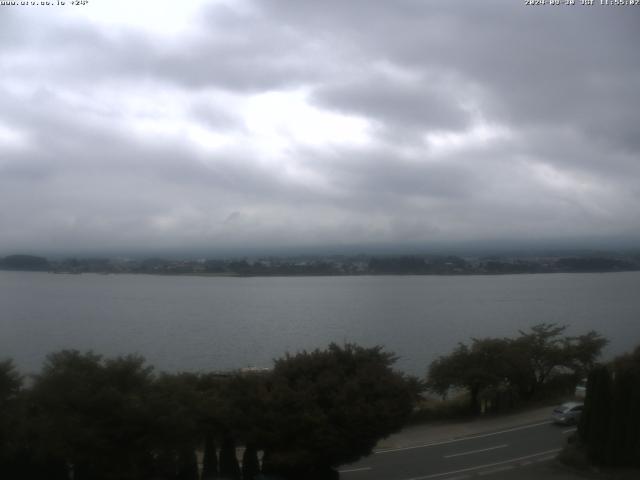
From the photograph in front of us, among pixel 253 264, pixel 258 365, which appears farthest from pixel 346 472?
pixel 253 264

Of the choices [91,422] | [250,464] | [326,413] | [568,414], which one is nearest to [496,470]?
[326,413]

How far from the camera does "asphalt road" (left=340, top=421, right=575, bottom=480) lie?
21.3 metres

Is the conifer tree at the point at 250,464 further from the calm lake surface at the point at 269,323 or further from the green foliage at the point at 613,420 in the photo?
the calm lake surface at the point at 269,323

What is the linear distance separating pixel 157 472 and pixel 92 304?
94.6 m

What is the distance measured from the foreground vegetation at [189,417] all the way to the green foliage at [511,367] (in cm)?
1370

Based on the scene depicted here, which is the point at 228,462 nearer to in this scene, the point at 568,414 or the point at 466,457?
the point at 466,457

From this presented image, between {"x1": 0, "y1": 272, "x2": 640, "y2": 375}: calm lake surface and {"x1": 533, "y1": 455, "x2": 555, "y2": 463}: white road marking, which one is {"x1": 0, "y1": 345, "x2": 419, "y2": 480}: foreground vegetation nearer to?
{"x1": 533, "y1": 455, "x2": 555, "y2": 463}: white road marking

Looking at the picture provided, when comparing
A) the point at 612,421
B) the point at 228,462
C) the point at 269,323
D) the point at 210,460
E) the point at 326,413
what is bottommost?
the point at 269,323

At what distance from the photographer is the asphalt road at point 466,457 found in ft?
70.0

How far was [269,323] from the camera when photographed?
75.1 metres

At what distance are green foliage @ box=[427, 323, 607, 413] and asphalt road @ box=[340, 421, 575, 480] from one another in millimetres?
5257

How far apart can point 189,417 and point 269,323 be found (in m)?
58.1

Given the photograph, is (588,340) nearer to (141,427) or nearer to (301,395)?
(301,395)

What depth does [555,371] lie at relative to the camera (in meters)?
38.9
